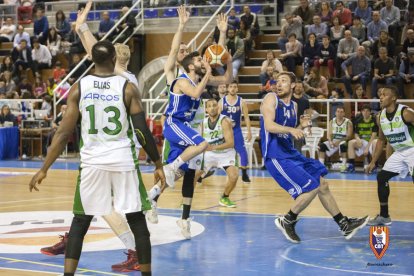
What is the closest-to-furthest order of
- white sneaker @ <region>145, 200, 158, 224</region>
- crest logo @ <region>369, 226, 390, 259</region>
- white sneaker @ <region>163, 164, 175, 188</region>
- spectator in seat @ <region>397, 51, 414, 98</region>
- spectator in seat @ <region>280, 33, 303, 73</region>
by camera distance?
crest logo @ <region>369, 226, 390, 259</region>
white sneaker @ <region>163, 164, 175, 188</region>
white sneaker @ <region>145, 200, 158, 224</region>
spectator in seat @ <region>397, 51, 414, 98</region>
spectator in seat @ <region>280, 33, 303, 73</region>

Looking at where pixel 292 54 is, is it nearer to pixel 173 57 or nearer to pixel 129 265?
pixel 173 57

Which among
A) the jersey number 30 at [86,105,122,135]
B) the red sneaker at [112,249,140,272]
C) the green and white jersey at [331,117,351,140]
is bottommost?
the green and white jersey at [331,117,351,140]

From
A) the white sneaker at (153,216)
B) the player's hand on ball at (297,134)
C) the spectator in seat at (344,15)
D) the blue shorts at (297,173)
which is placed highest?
the spectator in seat at (344,15)

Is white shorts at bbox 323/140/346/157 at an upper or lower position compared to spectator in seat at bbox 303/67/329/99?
lower

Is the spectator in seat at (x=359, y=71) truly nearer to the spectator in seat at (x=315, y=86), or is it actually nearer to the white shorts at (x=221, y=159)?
the spectator in seat at (x=315, y=86)

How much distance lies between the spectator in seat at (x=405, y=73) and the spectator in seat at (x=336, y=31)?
7.53ft

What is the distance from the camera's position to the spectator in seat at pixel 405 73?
19578 mm

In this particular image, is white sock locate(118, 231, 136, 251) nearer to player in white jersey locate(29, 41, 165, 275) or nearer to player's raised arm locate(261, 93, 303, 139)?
player in white jersey locate(29, 41, 165, 275)

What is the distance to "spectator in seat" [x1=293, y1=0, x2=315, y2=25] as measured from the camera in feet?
75.7

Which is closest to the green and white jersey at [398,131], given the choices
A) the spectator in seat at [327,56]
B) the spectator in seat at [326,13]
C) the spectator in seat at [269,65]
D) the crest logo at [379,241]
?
the crest logo at [379,241]

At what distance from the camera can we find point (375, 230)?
9.84 metres

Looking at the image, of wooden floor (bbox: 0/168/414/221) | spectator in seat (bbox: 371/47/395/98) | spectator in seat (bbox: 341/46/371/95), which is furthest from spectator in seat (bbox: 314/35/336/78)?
wooden floor (bbox: 0/168/414/221)

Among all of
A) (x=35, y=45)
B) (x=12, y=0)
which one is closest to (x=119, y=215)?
(x=35, y=45)

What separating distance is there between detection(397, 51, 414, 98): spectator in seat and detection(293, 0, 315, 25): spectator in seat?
152 inches
